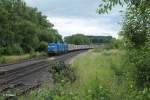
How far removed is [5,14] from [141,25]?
4670 centimetres

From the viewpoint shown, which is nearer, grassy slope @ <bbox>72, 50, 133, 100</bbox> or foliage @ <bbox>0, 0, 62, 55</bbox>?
grassy slope @ <bbox>72, 50, 133, 100</bbox>

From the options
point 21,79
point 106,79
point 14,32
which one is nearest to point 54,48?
point 14,32

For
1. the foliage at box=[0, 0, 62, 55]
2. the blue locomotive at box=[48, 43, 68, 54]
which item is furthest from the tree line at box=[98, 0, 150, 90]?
the blue locomotive at box=[48, 43, 68, 54]

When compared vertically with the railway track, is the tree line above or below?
above

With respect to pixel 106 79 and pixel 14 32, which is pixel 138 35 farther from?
pixel 14 32

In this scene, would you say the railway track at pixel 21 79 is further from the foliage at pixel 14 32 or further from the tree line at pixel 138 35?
the foliage at pixel 14 32

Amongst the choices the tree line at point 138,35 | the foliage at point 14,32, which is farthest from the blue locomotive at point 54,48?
the tree line at point 138,35

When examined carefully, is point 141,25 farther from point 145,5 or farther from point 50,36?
point 50,36

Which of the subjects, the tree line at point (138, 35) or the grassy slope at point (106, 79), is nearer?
the tree line at point (138, 35)

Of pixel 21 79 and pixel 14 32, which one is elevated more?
pixel 14 32

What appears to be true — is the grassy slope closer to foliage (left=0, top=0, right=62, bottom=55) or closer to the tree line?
the tree line

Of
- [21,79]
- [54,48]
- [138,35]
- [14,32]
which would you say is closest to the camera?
[138,35]

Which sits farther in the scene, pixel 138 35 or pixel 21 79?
pixel 21 79

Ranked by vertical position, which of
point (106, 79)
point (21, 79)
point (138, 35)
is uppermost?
point (138, 35)
